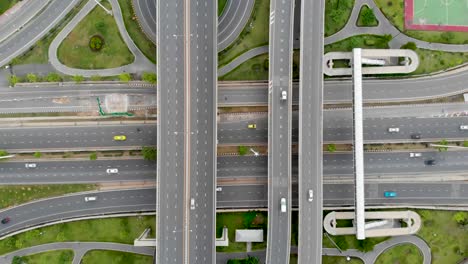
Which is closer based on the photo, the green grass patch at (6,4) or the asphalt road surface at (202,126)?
the asphalt road surface at (202,126)

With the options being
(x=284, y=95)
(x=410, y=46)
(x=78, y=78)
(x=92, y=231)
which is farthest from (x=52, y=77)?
(x=410, y=46)

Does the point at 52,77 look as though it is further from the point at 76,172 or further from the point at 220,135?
the point at 220,135

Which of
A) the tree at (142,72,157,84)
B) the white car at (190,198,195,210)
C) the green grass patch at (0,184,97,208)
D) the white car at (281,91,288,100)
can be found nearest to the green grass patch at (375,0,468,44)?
the white car at (281,91,288,100)

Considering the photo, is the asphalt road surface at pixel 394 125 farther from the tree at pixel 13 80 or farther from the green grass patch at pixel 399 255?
the tree at pixel 13 80

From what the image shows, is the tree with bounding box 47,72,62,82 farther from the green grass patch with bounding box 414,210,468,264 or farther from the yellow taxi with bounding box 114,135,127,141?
the green grass patch with bounding box 414,210,468,264

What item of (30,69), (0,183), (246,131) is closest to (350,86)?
(246,131)

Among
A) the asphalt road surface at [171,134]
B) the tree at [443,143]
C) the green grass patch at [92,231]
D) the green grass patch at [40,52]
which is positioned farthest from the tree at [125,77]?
the tree at [443,143]

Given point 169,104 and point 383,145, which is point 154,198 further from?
point 383,145
